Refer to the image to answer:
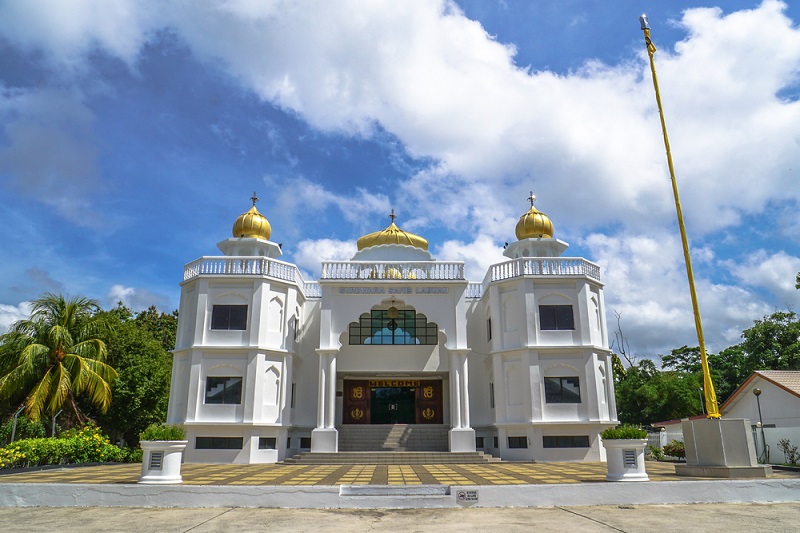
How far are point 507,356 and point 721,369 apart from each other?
27583 millimetres

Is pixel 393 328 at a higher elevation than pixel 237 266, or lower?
lower

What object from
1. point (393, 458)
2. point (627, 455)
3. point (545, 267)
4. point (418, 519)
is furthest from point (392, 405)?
point (418, 519)

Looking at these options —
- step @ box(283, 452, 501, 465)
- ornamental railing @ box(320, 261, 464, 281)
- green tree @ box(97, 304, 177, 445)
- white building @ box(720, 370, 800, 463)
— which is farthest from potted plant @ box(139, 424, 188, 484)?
white building @ box(720, 370, 800, 463)

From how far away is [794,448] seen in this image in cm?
1590

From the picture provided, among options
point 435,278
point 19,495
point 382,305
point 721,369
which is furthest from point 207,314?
point 721,369

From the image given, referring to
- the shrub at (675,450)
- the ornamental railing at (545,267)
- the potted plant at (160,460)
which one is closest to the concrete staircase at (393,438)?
the ornamental railing at (545,267)

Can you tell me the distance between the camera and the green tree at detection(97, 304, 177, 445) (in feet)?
67.8

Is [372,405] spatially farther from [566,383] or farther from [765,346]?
[765,346]

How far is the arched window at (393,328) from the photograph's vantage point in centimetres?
2175

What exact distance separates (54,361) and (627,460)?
58.8ft

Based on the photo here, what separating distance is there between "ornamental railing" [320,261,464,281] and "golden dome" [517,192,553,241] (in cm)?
380

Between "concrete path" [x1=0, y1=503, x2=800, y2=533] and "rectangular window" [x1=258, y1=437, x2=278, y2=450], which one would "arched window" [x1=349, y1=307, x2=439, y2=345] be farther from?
"concrete path" [x1=0, y1=503, x2=800, y2=533]

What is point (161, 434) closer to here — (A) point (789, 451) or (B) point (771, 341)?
(A) point (789, 451)

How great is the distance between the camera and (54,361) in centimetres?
1838
